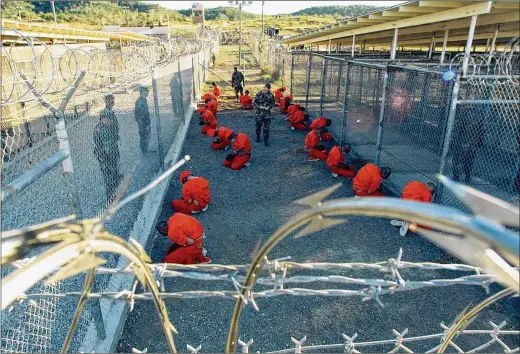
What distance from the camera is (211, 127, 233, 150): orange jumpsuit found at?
9641mm

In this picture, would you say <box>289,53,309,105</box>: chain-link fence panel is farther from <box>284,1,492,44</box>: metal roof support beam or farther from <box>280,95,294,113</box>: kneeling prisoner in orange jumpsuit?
<box>284,1,492,44</box>: metal roof support beam

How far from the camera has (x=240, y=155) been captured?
8445 millimetres

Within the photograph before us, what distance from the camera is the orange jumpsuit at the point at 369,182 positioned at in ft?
20.9

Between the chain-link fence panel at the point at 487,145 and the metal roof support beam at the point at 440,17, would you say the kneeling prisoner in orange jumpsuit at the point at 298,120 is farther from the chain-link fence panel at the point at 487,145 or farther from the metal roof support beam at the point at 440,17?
the chain-link fence panel at the point at 487,145

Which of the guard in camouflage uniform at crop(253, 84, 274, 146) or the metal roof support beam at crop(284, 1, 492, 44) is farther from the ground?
the metal roof support beam at crop(284, 1, 492, 44)

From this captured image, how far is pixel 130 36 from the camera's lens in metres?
22.3

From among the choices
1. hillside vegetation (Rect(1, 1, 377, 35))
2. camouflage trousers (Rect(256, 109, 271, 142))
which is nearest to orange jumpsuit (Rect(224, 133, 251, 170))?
camouflage trousers (Rect(256, 109, 271, 142))

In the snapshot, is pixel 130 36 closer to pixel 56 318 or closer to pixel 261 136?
pixel 261 136

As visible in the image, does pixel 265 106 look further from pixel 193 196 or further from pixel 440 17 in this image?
pixel 440 17

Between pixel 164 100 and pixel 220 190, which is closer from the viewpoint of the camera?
pixel 220 190

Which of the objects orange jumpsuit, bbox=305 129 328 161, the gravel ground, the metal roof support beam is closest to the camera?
the gravel ground

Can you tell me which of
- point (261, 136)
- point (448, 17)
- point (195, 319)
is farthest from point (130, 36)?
point (195, 319)

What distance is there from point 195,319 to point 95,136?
9.80 ft

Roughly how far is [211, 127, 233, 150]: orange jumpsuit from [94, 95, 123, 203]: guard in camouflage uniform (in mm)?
3885
